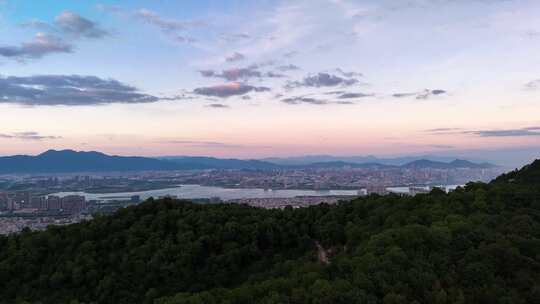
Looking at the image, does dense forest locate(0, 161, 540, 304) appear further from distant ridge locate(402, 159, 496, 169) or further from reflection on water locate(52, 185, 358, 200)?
distant ridge locate(402, 159, 496, 169)

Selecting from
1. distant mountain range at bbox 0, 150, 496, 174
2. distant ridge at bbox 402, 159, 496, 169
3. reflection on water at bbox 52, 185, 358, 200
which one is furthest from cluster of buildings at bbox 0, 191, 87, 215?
distant ridge at bbox 402, 159, 496, 169

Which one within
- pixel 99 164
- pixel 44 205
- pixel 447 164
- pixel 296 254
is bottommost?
pixel 44 205

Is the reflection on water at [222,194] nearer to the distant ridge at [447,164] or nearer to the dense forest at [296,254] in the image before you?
the dense forest at [296,254]

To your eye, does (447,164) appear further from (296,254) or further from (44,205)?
(296,254)

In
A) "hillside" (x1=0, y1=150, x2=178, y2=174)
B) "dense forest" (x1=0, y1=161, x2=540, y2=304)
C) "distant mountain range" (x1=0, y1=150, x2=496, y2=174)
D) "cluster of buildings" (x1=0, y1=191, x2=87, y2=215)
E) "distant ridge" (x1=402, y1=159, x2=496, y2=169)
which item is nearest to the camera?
"dense forest" (x1=0, y1=161, x2=540, y2=304)

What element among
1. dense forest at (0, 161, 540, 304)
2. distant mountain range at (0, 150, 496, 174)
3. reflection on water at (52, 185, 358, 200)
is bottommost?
reflection on water at (52, 185, 358, 200)

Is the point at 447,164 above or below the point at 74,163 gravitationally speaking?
below

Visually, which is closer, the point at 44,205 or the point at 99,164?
the point at 44,205

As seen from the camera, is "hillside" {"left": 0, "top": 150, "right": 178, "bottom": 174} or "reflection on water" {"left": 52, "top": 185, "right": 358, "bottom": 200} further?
"hillside" {"left": 0, "top": 150, "right": 178, "bottom": 174}

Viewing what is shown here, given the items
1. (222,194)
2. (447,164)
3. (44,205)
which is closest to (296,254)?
(44,205)

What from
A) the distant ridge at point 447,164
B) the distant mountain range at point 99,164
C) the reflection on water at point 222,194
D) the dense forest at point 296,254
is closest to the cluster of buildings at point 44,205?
the reflection on water at point 222,194
